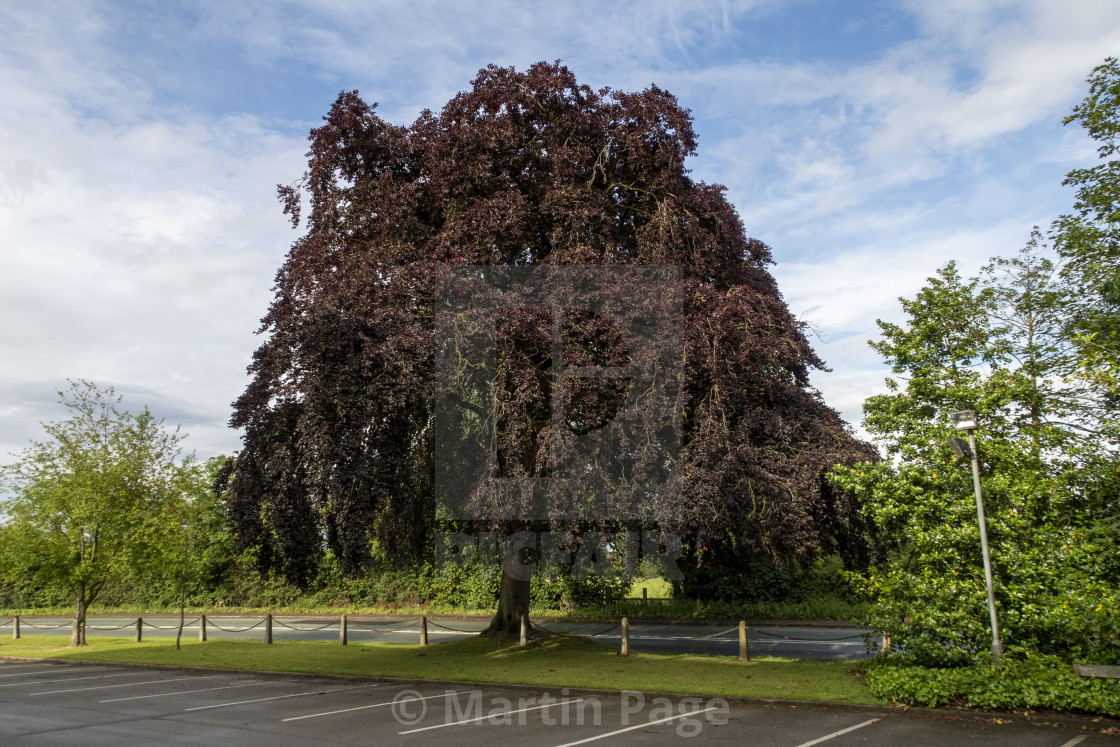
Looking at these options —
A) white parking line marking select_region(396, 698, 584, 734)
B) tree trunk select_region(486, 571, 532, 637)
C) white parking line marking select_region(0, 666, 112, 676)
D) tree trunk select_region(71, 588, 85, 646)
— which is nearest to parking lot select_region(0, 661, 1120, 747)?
white parking line marking select_region(396, 698, 584, 734)

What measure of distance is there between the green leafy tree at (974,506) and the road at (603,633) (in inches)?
73.1

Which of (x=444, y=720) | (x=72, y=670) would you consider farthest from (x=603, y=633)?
(x=72, y=670)

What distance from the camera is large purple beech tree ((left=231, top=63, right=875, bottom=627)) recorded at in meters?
12.2

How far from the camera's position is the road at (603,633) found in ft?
54.0

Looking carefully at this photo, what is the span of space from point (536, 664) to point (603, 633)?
14.3 ft

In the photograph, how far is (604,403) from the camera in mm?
12453

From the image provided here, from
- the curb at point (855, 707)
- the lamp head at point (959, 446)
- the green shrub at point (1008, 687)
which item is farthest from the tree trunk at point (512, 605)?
the lamp head at point (959, 446)

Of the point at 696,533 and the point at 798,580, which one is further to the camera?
the point at 798,580

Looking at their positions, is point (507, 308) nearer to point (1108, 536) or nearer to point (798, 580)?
point (1108, 536)

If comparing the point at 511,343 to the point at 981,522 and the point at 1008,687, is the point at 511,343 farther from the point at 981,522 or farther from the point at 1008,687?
the point at 1008,687

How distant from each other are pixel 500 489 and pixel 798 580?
52.7ft

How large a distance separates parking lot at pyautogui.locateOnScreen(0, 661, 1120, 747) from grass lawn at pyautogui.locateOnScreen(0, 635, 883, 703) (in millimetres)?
640

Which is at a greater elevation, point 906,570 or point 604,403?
point 604,403

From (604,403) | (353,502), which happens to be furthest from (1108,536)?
(353,502)
